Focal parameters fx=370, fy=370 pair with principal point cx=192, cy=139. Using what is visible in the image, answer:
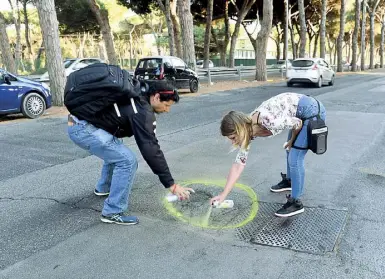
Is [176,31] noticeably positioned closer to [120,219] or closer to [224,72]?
[224,72]

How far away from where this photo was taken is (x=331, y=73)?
19703mm

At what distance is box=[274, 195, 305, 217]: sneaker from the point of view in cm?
354

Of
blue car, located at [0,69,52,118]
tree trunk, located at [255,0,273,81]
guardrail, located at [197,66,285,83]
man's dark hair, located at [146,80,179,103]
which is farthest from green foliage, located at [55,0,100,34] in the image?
man's dark hair, located at [146,80,179,103]

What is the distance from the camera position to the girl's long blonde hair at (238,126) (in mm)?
3000

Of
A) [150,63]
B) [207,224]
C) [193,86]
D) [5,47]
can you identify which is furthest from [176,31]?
[207,224]

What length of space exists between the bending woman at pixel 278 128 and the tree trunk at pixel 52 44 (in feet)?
31.5

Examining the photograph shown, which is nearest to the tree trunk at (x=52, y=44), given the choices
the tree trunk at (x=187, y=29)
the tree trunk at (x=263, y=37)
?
the tree trunk at (x=187, y=29)

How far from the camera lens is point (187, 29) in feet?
58.2

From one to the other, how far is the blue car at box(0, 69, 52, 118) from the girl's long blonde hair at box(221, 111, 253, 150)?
7.78m

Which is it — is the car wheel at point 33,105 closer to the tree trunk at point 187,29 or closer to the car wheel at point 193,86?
the car wheel at point 193,86

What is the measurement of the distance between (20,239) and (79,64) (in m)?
15.7

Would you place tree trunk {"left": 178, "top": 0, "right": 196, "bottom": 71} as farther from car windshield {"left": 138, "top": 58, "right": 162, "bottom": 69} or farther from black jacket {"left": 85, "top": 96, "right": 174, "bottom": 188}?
black jacket {"left": 85, "top": 96, "right": 174, "bottom": 188}

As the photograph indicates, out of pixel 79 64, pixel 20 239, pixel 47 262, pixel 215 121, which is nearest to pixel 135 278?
pixel 47 262

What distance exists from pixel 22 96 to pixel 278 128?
27.0 feet
